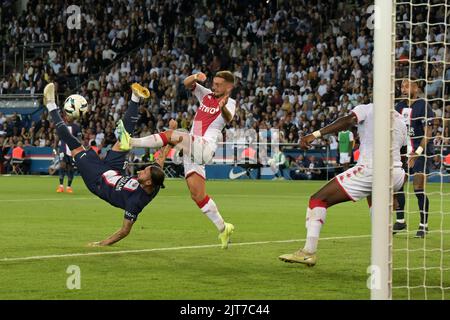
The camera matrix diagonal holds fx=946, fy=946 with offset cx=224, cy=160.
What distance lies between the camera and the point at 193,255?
38.3 feet

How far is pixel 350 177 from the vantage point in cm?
1029

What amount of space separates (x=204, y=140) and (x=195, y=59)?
27618 mm

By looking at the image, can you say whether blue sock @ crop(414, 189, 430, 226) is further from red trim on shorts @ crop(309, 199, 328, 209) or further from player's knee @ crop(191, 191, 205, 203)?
red trim on shorts @ crop(309, 199, 328, 209)

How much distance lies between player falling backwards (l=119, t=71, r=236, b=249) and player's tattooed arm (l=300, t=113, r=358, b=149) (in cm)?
261

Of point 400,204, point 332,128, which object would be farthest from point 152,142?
point 400,204

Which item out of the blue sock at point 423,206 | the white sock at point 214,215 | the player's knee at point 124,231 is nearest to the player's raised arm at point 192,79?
the white sock at point 214,215

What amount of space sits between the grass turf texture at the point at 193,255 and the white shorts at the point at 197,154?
1040 millimetres

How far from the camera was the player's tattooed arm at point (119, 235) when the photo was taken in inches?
476

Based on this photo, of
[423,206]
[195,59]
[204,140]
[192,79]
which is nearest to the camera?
[204,140]

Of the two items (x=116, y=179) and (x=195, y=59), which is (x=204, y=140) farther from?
(x=195, y=59)

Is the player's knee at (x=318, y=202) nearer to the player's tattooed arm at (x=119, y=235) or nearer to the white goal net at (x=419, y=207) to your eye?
the white goal net at (x=419, y=207)

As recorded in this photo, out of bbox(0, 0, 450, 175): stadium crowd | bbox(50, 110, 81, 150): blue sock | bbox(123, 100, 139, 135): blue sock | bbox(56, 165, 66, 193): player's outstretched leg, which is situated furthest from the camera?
bbox(0, 0, 450, 175): stadium crowd

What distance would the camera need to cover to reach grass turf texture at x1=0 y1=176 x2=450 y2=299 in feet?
28.7

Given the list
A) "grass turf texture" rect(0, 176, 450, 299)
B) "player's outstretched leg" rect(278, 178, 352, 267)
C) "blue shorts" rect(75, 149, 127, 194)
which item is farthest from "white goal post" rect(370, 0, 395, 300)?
"blue shorts" rect(75, 149, 127, 194)
